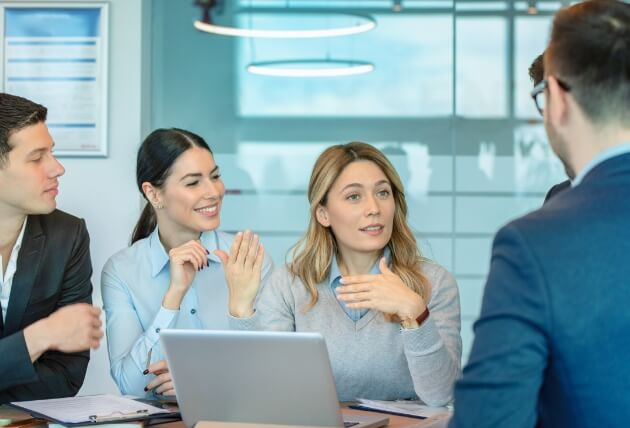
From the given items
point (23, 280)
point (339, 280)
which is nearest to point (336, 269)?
point (339, 280)

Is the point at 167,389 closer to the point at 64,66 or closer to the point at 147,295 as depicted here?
the point at 147,295

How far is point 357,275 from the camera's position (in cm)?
299

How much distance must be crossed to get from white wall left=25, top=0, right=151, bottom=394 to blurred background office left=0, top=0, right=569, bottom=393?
1.03 feet

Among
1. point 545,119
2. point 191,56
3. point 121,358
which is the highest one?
point 191,56

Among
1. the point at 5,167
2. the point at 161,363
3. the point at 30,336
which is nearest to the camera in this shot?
the point at 30,336

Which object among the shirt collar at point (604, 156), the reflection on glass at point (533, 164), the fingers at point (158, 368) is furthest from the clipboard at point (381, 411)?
the reflection on glass at point (533, 164)

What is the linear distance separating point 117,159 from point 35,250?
1.38 m

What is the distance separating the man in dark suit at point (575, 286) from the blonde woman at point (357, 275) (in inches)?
44.7

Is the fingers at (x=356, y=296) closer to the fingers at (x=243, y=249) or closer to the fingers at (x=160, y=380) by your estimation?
the fingers at (x=243, y=249)

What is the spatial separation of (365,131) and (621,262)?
340cm

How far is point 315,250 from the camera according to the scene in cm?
312

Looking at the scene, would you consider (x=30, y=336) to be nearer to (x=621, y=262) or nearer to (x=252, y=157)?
(x=621, y=262)

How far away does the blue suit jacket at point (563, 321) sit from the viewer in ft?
4.46

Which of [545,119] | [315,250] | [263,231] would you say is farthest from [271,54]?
[545,119]
